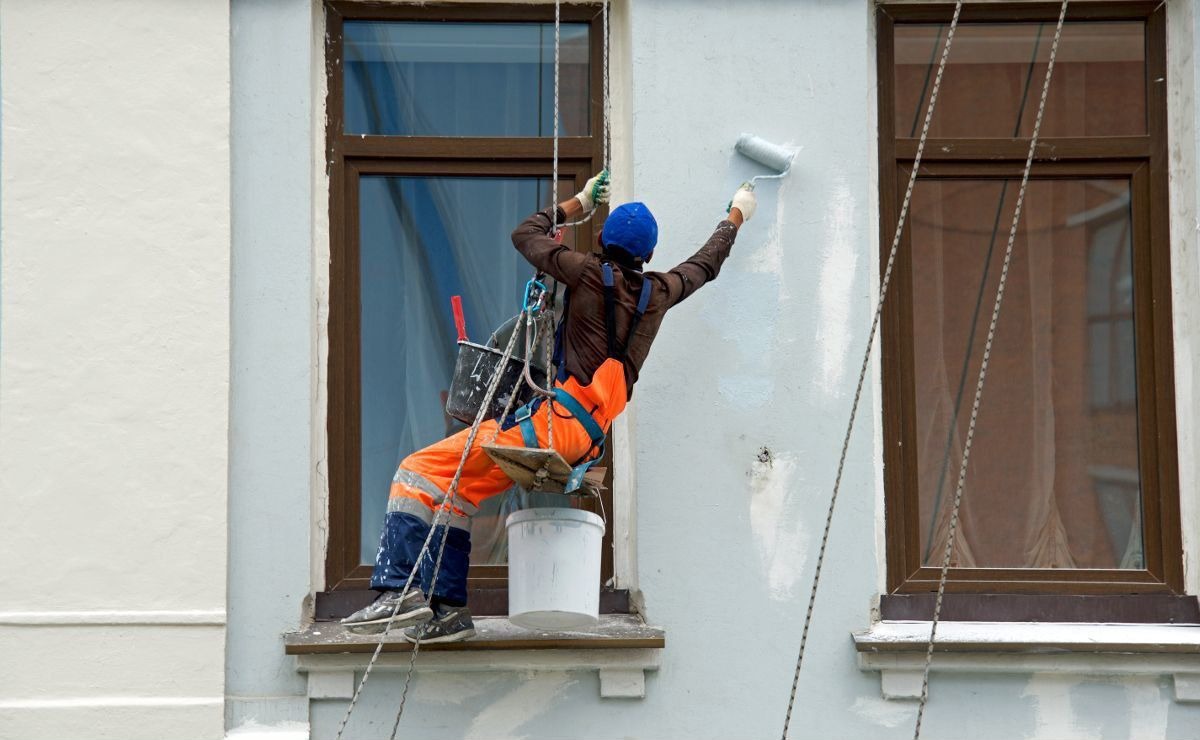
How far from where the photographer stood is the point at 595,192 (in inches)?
255

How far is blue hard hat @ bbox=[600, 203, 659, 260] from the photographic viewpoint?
612 centimetres

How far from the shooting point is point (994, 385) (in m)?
7.08

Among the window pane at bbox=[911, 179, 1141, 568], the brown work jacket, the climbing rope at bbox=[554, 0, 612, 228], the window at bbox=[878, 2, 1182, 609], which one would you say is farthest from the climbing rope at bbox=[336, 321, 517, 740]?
the window pane at bbox=[911, 179, 1141, 568]

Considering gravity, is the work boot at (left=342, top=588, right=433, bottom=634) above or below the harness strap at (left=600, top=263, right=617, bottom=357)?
below

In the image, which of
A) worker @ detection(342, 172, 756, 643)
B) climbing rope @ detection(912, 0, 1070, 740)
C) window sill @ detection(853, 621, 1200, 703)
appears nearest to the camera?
climbing rope @ detection(912, 0, 1070, 740)

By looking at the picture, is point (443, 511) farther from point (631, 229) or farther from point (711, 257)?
point (711, 257)

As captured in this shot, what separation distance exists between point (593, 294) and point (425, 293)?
3.62 feet

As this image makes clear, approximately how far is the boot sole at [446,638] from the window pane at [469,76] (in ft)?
6.60

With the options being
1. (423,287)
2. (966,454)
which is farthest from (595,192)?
(966,454)

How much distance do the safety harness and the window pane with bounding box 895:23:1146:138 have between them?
5.21ft

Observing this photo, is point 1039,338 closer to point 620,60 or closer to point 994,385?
point 994,385

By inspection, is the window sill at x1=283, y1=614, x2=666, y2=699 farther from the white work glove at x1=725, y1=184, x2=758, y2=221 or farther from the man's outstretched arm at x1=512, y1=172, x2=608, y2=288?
the white work glove at x1=725, y1=184, x2=758, y2=221

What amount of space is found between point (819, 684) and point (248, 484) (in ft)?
7.25

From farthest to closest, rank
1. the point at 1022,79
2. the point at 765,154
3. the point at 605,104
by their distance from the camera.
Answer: the point at 1022,79
the point at 605,104
the point at 765,154
